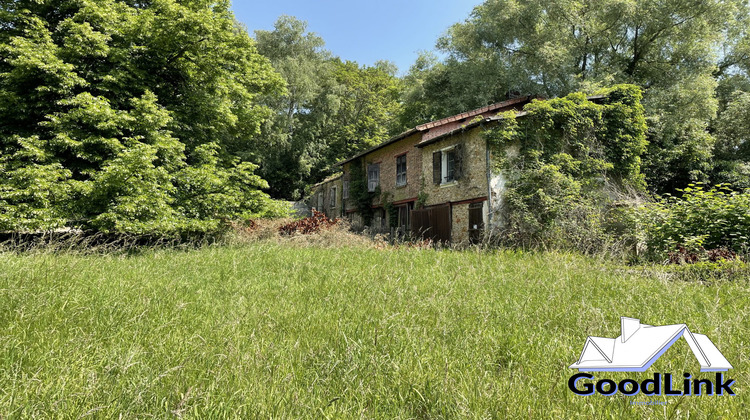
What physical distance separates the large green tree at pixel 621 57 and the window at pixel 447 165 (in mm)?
8159

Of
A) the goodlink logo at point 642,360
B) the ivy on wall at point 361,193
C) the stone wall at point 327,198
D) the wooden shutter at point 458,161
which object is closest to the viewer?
the goodlink logo at point 642,360

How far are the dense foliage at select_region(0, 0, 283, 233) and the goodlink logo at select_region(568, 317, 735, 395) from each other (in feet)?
30.7

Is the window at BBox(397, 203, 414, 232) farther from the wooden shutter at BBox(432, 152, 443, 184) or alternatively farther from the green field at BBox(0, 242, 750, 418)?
the green field at BBox(0, 242, 750, 418)

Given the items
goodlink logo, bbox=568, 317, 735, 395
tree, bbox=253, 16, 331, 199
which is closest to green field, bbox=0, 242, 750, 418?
goodlink logo, bbox=568, 317, 735, 395

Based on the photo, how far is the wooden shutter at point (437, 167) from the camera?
632 inches

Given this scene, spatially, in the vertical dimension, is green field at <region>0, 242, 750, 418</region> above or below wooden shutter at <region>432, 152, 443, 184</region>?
below

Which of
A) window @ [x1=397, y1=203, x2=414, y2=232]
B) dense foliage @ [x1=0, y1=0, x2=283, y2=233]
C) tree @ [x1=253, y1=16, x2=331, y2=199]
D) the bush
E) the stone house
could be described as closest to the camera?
the bush

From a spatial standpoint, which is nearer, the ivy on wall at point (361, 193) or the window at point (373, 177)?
the window at point (373, 177)

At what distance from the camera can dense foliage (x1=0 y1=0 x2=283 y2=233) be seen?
8.20 meters

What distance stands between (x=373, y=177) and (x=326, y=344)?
19196 mm

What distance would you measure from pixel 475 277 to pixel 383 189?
15685 millimetres

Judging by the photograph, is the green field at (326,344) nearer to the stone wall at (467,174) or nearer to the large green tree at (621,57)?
the stone wall at (467,174)

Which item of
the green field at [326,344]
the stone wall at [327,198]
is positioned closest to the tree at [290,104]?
the stone wall at [327,198]

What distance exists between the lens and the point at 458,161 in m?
15.0
